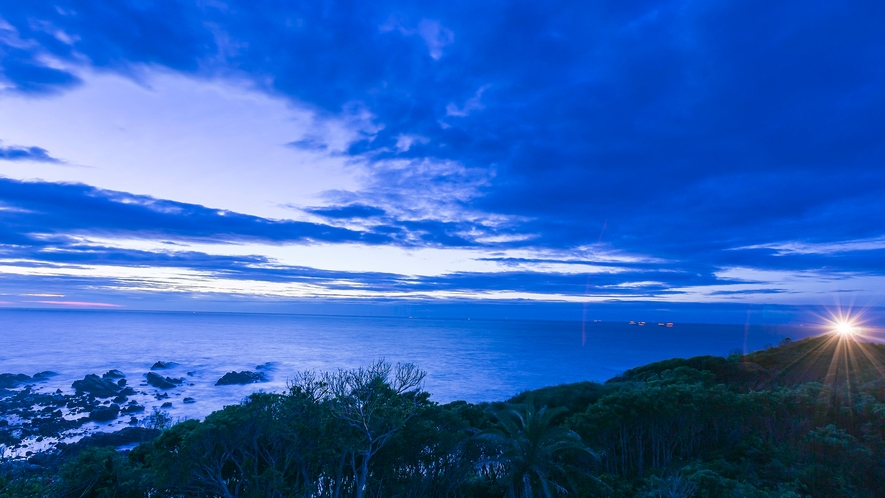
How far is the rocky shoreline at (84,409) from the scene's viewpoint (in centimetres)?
5272

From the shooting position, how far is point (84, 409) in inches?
2712

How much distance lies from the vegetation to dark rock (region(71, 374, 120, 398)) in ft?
146

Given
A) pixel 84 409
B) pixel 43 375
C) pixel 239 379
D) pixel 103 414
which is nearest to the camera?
pixel 103 414

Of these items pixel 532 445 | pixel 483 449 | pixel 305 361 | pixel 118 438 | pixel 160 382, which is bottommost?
pixel 305 361

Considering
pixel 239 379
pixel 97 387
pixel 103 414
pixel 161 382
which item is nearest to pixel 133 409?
pixel 103 414

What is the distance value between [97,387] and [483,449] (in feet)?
274

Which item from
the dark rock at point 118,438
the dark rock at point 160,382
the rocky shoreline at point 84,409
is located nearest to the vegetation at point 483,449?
the dark rock at point 118,438

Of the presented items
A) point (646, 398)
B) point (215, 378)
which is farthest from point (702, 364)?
point (215, 378)

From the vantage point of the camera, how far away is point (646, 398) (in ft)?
119

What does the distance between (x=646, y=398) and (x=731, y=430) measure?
13895 mm

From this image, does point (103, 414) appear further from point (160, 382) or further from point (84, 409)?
point (160, 382)

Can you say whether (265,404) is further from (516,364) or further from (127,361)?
(127,361)

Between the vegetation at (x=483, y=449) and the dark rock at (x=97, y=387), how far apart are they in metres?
44.6

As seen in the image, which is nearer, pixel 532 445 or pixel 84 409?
pixel 532 445
